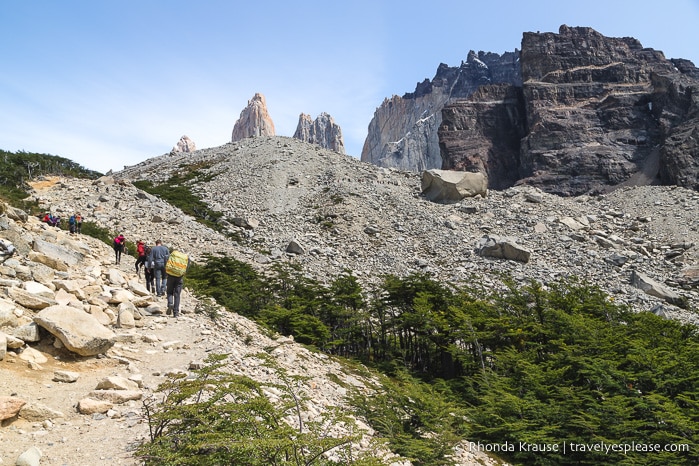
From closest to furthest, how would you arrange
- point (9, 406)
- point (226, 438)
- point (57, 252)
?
point (226, 438)
point (9, 406)
point (57, 252)

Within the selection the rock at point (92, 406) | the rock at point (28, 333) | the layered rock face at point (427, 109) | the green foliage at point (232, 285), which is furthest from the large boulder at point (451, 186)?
the layered rock face at point (427, 109)

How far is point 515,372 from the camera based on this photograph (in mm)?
15078

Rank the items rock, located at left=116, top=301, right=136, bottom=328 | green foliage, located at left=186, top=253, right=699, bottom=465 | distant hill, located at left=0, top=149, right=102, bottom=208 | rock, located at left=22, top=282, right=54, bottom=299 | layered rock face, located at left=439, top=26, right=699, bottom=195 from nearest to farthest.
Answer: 1. rock, located at left=22, top=282, right=54, bottom=299
2. rock, located at left=116, top=301, right=136, bottom=328
3. green foliage, located at left=186, top=253, right=699, bottom=465
4. distant hill, located at left=0, top=149, right=102, bottom=208
5. layered rock face, located at left=439, top=26, right=699, bottom=195

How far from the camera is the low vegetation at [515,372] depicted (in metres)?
9.98

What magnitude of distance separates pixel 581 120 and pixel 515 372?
86676 mm

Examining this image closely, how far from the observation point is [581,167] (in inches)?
3056

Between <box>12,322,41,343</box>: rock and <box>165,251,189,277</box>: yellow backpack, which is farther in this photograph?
<box>165,251,189,277</box>: yellow backpack

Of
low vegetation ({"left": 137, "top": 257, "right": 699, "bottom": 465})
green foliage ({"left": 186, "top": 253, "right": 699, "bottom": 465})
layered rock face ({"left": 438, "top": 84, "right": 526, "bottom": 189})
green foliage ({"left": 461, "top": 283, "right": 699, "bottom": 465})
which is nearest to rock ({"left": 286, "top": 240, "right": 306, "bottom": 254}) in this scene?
green foliage ({"left": 186, "top": 253, "right": 699, "bottom": 465})

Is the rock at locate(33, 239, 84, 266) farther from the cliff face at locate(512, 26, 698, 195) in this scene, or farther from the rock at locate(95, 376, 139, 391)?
the cliff face at locate(512, 26, 698, 195)

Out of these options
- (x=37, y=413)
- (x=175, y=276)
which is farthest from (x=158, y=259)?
(x=37, y=413)

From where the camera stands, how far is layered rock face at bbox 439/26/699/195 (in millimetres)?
74000

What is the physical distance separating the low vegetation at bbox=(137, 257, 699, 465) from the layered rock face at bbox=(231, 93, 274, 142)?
151082 millimetres

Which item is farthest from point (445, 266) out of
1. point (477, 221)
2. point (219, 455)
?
point (219, 455)

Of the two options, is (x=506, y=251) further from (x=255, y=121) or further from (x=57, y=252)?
(x=255, y=121)
